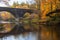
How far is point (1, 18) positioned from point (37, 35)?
2.59ft

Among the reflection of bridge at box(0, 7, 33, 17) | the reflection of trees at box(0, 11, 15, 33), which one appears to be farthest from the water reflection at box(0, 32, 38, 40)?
the reflection of bridge at box(0, 7, 33, 17)

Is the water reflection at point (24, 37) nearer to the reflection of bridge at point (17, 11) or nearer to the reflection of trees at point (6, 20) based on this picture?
the reflection of trees at point (6, 20)

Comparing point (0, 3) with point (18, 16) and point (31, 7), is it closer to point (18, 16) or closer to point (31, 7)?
point (18, 16)

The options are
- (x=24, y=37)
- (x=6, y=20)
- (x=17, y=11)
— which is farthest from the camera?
(x=17, y=11)

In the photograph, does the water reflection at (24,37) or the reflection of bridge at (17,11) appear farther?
the reflection of bridge at (17,11)

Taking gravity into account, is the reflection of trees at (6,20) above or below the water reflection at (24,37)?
above

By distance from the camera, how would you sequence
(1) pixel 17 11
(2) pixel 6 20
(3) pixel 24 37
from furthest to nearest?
(1) pixel 17 11 < (2) pixel 6 20 < (3) pixel 24 37

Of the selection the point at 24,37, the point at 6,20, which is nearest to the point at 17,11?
the point at 6,20

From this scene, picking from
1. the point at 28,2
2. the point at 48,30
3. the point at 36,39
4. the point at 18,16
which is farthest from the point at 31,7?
the point at 36,39

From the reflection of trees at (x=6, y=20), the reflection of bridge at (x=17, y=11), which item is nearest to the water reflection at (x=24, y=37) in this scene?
the reflection of trees at (x=6, y=20)

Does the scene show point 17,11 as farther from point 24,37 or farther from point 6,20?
point 24,37

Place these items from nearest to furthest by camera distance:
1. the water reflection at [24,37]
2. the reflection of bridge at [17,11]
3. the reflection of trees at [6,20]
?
the water reflection at [24,37] → the reflection of trees at [6,20] → the reflection of bridge at [17,11]

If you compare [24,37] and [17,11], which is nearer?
[24,37]

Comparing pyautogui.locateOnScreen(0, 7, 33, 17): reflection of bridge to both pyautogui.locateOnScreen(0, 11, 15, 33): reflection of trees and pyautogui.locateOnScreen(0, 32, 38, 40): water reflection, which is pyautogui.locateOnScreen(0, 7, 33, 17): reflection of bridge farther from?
pyautogui.locateOnScreen(0, 32, 38, 40): water reflection
